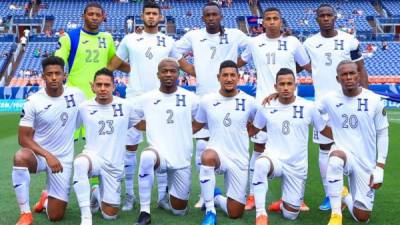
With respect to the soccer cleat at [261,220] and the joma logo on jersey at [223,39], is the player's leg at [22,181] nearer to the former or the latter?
the soccer cleat at [261,220]

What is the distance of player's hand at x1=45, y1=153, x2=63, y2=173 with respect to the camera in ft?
17.5

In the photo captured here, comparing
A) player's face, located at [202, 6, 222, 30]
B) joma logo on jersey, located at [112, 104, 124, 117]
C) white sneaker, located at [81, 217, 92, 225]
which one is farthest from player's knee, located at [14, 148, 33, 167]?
player's face, located at [202, 6, 222, 30]

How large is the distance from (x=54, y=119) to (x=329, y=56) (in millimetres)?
3011

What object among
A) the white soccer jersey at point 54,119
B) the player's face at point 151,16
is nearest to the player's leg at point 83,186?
the white soccer jersey at point 54,119

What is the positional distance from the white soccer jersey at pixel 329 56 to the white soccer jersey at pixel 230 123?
3.30ft

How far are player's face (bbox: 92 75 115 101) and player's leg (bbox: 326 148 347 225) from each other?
2223 mm

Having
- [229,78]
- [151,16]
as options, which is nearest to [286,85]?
[229,78]

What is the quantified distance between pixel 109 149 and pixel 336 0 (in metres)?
36.2

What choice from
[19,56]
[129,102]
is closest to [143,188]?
[129,102]

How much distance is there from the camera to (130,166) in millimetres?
6238

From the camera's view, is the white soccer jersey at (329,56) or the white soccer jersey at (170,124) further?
the white soccer jersey at (329,56)

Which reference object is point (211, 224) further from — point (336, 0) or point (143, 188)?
point (336, 0)

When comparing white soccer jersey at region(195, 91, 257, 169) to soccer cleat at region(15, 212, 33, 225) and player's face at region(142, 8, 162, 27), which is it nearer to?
player's face at region(142, 8, 162, 27)

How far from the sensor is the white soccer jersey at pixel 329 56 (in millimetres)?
6258
